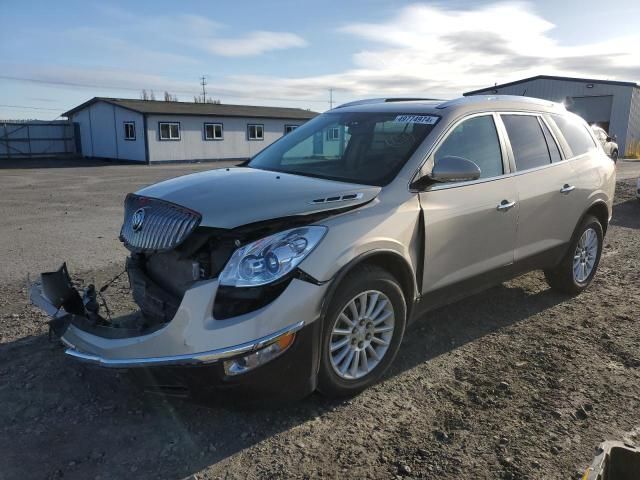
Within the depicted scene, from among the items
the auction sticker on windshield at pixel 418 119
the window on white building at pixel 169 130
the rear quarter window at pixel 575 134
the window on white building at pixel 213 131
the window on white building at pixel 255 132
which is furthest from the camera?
the window on white building at pixel 255 132

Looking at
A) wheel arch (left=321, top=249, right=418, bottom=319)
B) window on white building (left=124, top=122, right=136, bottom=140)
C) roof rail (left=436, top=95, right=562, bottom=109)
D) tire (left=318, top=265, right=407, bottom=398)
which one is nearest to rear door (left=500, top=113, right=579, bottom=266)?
roof rail (left=436, top=95, right=562, bottom=109)

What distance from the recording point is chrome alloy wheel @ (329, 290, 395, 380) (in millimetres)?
3285

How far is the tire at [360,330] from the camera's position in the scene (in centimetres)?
317

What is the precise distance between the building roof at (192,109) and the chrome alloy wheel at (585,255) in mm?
28117

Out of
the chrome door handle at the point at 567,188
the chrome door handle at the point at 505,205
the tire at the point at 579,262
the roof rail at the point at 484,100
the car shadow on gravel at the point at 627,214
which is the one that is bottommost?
the car shadow on gravel at the point at 627,214

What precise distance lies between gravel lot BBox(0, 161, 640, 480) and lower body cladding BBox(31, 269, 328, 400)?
267mm

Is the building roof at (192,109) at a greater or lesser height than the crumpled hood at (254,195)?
greater

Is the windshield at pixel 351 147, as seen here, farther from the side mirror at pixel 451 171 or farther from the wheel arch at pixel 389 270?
the wheel arch at pixel 389 270

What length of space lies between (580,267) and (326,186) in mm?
3514

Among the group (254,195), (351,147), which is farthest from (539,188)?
(254,195)

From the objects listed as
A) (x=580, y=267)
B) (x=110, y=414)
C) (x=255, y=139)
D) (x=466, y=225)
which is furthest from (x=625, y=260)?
(x=255, y=139)

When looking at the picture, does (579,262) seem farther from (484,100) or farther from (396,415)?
(396,415)

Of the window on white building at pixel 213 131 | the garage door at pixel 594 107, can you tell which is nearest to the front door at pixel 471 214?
the window on white building at pixel 213 131

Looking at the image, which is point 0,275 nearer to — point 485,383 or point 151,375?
point 151,375
